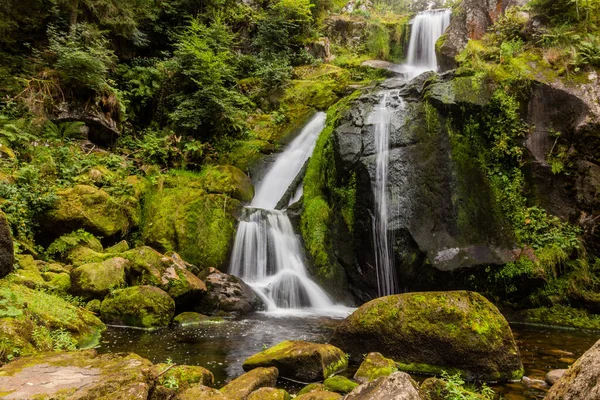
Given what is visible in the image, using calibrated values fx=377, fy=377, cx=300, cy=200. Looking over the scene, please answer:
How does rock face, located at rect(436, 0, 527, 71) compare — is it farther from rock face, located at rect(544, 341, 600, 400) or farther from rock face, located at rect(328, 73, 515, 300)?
rock face, located at rect(544, 341, 600, 400)

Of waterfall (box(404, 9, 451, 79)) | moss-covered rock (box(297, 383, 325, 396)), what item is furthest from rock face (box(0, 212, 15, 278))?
waterfall (box(404, 9, 451, 79))

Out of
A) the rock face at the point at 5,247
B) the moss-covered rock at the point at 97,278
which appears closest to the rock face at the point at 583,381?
the rock face at the point at 5,247

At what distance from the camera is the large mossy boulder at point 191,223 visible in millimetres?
10227

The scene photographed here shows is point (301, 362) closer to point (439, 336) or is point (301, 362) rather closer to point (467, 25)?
point (439, 336)

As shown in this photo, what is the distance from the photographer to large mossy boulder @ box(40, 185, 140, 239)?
8430 mm

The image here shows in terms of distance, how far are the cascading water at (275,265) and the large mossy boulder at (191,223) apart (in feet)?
1.41

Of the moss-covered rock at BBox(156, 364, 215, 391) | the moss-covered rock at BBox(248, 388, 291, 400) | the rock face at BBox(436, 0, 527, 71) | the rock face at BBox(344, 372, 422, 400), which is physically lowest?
the moss-covered rock at BBox(248, 388, 291, 400)

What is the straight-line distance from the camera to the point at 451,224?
30.6 ft

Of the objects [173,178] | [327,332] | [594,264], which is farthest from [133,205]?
[594,264]

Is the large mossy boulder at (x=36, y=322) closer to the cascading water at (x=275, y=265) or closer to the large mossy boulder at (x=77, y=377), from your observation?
the large mossy boulder at (x=77, y=377)

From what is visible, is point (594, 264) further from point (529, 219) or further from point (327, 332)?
point (327, 332)

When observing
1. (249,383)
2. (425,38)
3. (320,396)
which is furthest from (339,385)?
(425,38)

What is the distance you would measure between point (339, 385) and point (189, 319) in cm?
422

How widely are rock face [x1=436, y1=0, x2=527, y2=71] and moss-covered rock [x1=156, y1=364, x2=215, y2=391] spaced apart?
15554 mm
